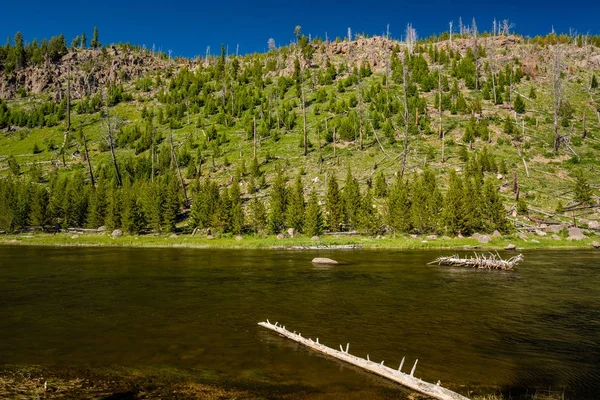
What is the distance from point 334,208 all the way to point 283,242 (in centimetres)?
1130

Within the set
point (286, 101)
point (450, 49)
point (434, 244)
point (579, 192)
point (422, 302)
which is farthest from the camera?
point (450, 49)

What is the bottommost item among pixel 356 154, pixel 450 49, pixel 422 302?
pixel 422 302

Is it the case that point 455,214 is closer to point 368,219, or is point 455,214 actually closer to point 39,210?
point 368,219

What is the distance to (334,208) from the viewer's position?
61594 mm

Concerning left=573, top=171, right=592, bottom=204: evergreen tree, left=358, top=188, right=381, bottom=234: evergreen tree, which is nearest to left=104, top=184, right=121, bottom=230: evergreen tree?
left=358, top=188, right=381, bottom=234: evergreen tree

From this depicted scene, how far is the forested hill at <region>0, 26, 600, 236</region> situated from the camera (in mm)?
61938

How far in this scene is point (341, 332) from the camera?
16641mm

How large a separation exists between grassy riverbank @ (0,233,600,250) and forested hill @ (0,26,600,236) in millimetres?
3296

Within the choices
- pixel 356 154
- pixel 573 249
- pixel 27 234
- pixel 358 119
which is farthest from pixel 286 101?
pixel 573 249

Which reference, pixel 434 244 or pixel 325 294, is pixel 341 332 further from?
pixel 434 244

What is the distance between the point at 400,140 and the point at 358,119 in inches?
561

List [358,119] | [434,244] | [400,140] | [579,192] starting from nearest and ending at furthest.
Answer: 1. [434,244]
2. [579,192]
3. [400,140]
4. [358,119]

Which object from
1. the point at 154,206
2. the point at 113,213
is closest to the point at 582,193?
the point at 154,206

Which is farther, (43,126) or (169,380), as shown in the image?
(43,126)
